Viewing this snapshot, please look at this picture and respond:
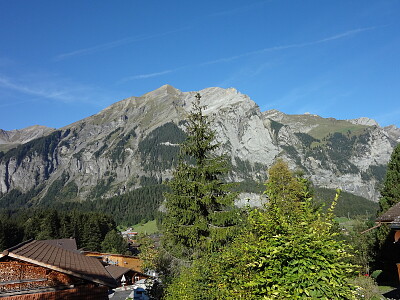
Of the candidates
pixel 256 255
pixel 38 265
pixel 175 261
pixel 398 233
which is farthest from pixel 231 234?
A: pixel 256 255

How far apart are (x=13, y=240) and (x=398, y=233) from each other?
99.2m

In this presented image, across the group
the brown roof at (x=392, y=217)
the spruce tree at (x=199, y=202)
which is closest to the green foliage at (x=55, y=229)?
the spruce tree at (x=199, y=202)

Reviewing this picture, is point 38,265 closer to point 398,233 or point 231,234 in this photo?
point 231,234

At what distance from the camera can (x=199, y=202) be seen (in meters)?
19.9

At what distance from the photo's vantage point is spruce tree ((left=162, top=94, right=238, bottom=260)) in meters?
18.8

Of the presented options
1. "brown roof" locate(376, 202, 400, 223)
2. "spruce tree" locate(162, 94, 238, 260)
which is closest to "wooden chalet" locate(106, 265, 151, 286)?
"spruce tree" locate(162, 94, 238, 260)

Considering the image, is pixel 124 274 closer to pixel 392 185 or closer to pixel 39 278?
pixel 392 185

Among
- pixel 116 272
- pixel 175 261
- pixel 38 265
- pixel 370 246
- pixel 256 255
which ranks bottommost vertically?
pixel 116 272

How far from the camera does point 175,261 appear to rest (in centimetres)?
2062

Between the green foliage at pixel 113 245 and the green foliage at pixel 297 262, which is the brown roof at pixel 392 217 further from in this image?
the green foliage at pixel 113 245

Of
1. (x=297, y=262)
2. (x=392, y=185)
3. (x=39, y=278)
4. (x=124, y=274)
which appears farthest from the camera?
(x=124, y=274)

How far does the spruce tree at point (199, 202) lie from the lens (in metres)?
18.8

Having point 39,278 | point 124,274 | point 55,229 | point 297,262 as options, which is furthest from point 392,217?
point 55,229

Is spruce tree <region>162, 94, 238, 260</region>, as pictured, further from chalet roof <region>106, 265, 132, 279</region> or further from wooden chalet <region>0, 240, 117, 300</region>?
chalet roof <region>106, 265, 132, 279</region>
